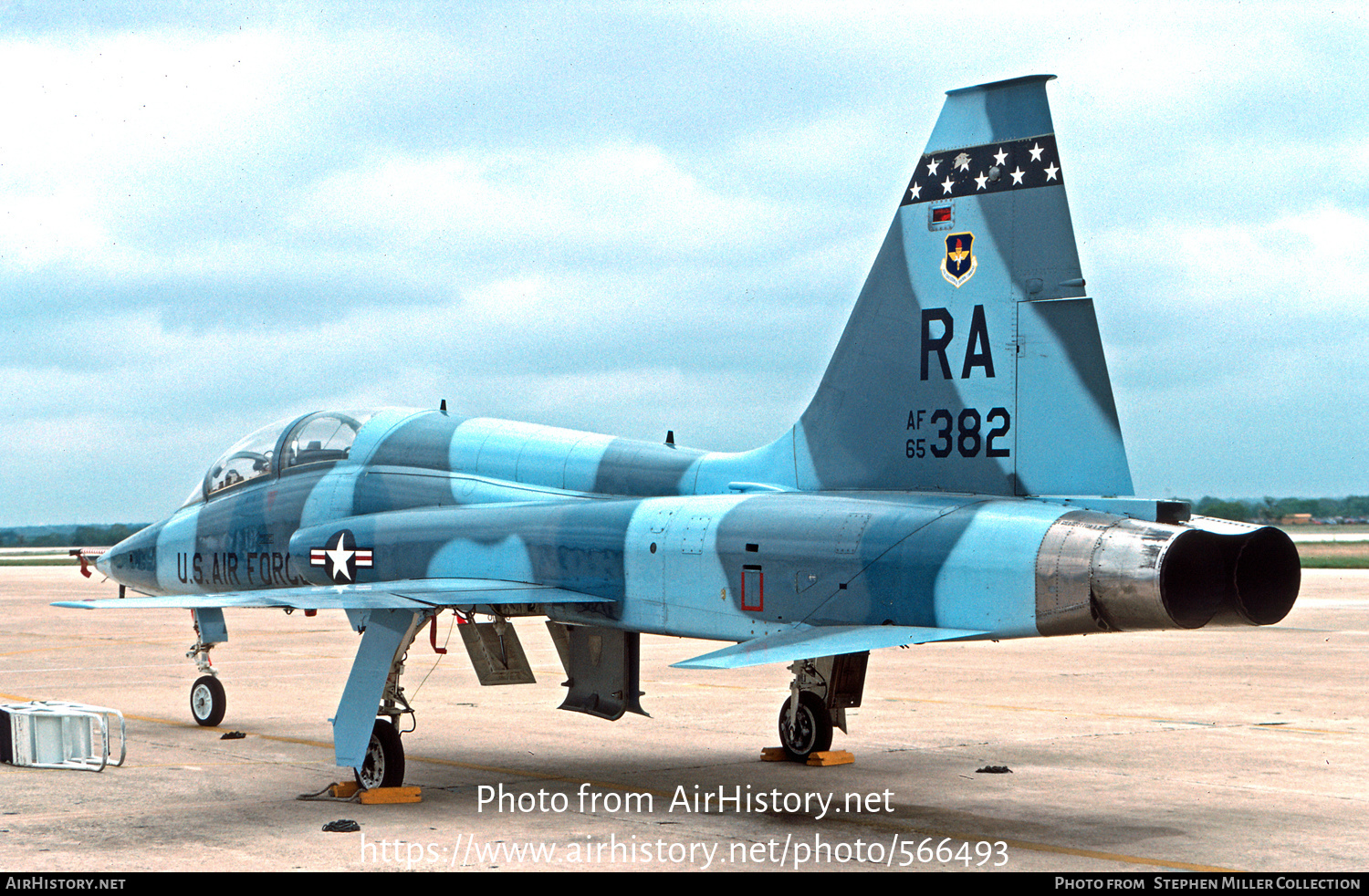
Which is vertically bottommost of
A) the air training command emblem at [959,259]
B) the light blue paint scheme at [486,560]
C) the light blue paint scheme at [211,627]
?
the light blue paint scheme at [211,627]

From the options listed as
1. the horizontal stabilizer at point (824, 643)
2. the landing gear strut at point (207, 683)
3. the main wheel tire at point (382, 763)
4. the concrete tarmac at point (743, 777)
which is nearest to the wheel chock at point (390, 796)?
the main wheel tire at point (382, 763)

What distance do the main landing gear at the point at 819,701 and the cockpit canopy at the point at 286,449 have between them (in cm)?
484

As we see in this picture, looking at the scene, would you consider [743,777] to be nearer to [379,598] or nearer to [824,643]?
[824,643]

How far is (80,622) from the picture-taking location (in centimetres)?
→ 3262

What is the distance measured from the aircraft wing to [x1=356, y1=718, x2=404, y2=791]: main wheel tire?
106 cm

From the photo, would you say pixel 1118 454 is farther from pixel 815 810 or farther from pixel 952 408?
pixel 815 810

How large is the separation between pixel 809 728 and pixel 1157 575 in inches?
188

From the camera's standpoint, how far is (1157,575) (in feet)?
27.2

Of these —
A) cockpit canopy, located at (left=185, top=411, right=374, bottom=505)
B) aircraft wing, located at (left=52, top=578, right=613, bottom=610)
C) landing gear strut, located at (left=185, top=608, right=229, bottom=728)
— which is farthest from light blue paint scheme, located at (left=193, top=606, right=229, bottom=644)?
aircraft wing, located at (left=52, top=578, right=613, bottom=610)

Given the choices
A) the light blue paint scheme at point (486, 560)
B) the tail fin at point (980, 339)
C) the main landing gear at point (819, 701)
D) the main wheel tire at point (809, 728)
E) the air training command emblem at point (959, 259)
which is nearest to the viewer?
the tail fin at point (980, 339)

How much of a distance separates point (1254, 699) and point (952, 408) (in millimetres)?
9125

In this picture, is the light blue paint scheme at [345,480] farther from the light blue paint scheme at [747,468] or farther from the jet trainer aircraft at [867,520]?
the light blue paint scheme at [747,468]

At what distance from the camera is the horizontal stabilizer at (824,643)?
8.56m

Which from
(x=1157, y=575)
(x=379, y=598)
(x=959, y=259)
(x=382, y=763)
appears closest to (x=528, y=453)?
(x=379, y=598)
